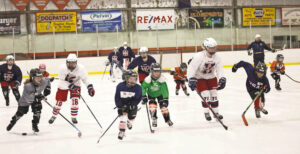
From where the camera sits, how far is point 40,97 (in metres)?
4.03

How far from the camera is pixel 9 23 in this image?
51.6 feet

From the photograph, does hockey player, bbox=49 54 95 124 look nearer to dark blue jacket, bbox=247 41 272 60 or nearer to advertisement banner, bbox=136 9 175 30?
dark blue jacket, bbox=247 41 272 60

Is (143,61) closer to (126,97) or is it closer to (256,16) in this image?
(126,97)

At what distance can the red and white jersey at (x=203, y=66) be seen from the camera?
171 inches

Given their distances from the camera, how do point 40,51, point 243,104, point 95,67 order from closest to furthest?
point 243,104
point 95,67
point 40,51

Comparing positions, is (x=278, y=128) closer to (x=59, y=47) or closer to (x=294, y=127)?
(x=294, y=127)

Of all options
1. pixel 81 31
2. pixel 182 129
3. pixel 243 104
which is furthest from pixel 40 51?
pixel 182 129

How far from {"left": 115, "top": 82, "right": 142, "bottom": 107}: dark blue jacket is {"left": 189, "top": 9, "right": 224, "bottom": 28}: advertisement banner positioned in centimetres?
1390

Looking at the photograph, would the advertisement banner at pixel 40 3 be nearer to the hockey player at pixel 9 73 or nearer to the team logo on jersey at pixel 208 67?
the hockey player at pixel 9 73

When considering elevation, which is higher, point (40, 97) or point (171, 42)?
point (171, 42)

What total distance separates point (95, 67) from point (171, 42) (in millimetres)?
3757

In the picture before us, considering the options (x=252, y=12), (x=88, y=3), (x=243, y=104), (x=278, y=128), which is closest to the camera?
A: (x=278, y=128)

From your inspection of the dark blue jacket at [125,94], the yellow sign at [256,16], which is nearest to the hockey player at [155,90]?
the dark blue jacket at [125,94]

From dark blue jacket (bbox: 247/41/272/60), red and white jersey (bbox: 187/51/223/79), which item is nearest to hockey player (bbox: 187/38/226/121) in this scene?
red and white jersey (bbox: 187/51/223/79)
